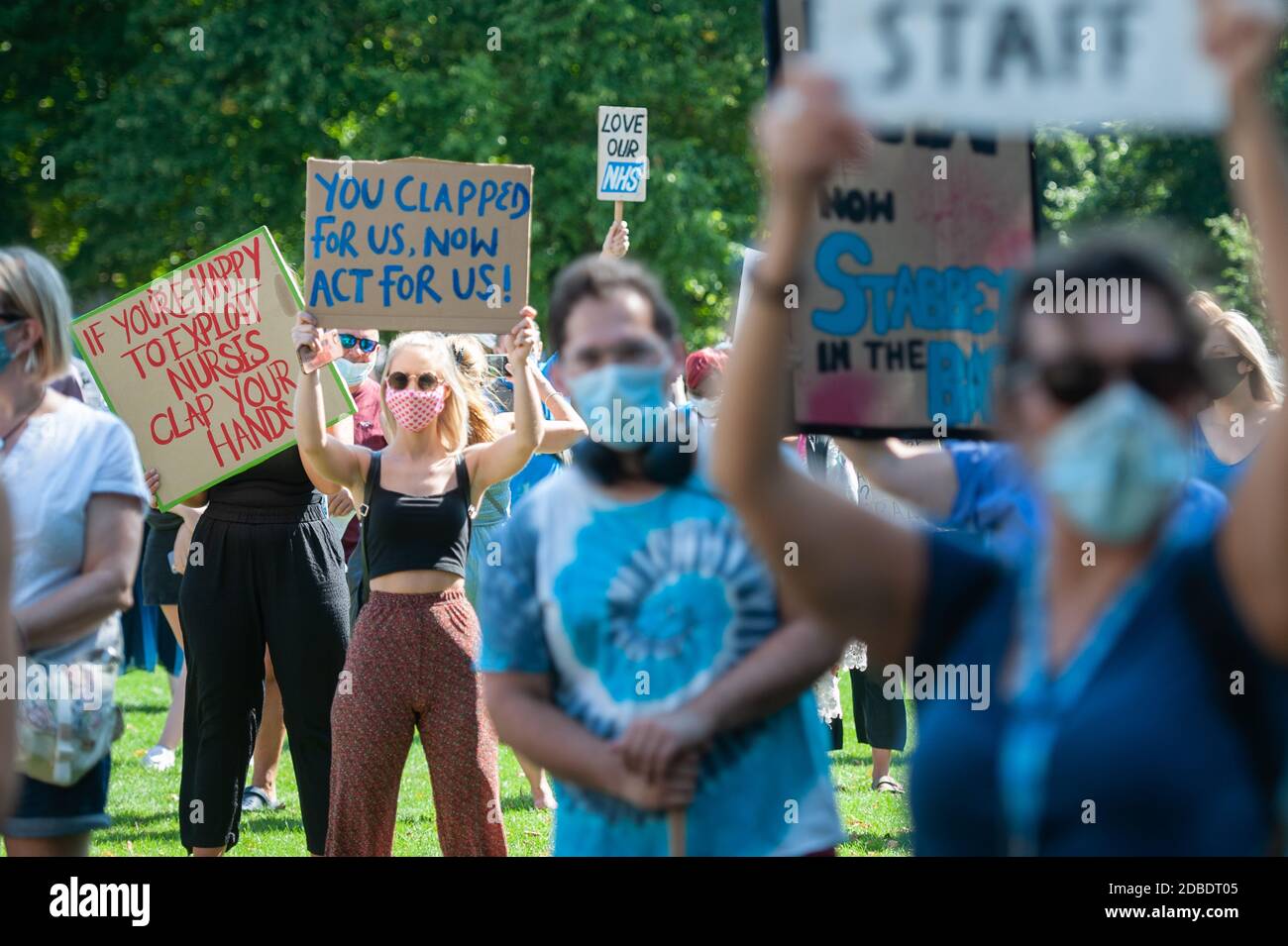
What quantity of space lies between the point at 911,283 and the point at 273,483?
142 inches

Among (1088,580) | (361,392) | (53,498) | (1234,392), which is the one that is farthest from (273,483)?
(1088,580)

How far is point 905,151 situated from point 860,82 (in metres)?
0.44

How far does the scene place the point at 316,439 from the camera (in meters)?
5.46

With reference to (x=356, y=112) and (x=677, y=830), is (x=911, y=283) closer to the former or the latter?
(x=677, y=830)

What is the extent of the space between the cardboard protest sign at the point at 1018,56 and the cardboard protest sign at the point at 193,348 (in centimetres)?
387

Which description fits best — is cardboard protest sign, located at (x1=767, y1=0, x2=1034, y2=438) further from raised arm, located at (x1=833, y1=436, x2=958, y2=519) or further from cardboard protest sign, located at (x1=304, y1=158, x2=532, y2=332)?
cardboard protest sign, located at (x1=304, y1=158, x2=532, y2=332)

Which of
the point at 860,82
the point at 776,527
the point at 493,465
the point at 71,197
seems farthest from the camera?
the point at 71,197

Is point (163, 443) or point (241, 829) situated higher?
point (163, 443)

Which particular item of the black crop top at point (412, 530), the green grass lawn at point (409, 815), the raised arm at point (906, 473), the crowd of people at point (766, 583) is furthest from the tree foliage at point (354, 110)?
the raised arm at point (906, 473)

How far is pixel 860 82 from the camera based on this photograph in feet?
9.18
